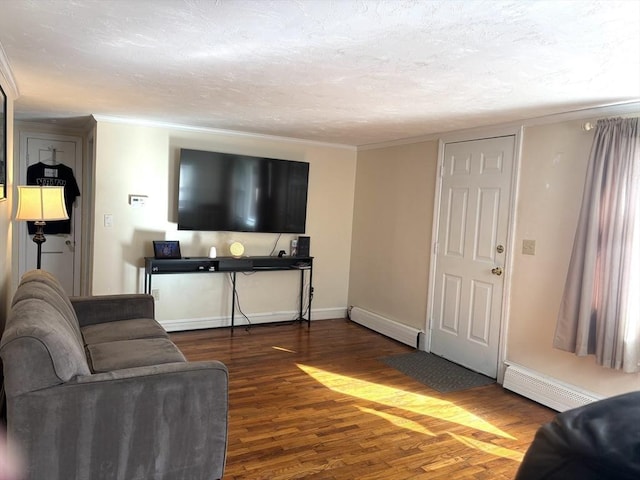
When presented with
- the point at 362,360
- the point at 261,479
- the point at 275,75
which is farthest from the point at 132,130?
the point at 261,479

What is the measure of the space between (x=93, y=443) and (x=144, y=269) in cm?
298

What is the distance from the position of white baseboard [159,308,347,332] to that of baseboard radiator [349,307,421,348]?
28 cm

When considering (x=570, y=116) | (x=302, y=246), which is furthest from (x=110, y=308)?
(x=570, y=116)

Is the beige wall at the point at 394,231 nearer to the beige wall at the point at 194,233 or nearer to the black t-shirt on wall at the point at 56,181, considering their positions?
the beige wall at the point at 194,233

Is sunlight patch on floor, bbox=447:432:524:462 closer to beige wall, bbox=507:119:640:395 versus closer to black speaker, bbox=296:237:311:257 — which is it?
beige wall, bbox=507:119:640:395

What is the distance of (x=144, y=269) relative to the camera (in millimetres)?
A: 4699

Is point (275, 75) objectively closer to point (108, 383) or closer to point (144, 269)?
point (108, 383)

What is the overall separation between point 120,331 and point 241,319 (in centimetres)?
222

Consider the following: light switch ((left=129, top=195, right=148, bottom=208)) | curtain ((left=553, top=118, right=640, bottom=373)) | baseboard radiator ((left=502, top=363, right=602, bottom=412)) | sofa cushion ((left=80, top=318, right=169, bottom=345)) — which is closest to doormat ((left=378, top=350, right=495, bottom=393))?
baseboard radiator ((left=502, top=363, right=602, bottom=412))

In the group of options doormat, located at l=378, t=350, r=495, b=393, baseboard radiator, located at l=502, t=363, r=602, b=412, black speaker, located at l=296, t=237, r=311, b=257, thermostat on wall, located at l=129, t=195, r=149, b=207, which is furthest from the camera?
black speaker, located at l=296, t=237, r=311, b=257

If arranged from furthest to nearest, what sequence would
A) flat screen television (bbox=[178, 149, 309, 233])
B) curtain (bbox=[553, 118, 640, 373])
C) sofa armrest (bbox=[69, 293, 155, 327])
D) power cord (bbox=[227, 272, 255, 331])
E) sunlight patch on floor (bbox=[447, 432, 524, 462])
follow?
power cord (bbox=[227, 272, 255, 331]), flat screen television (bbox=[178, 149, 309, 233]), sofa armrest (bbox=[69, 293, 155, 327]), curtain (bbox=[553, 118, 640, 373]), sunlight patch on floor (bbox=[447, 432, 524, 462])

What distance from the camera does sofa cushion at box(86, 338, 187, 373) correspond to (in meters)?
2.48

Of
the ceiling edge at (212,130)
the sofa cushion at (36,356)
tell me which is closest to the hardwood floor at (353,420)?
the sofa cushion at (36,356)

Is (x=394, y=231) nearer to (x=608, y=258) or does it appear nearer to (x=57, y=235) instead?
(x=608, y=258)
